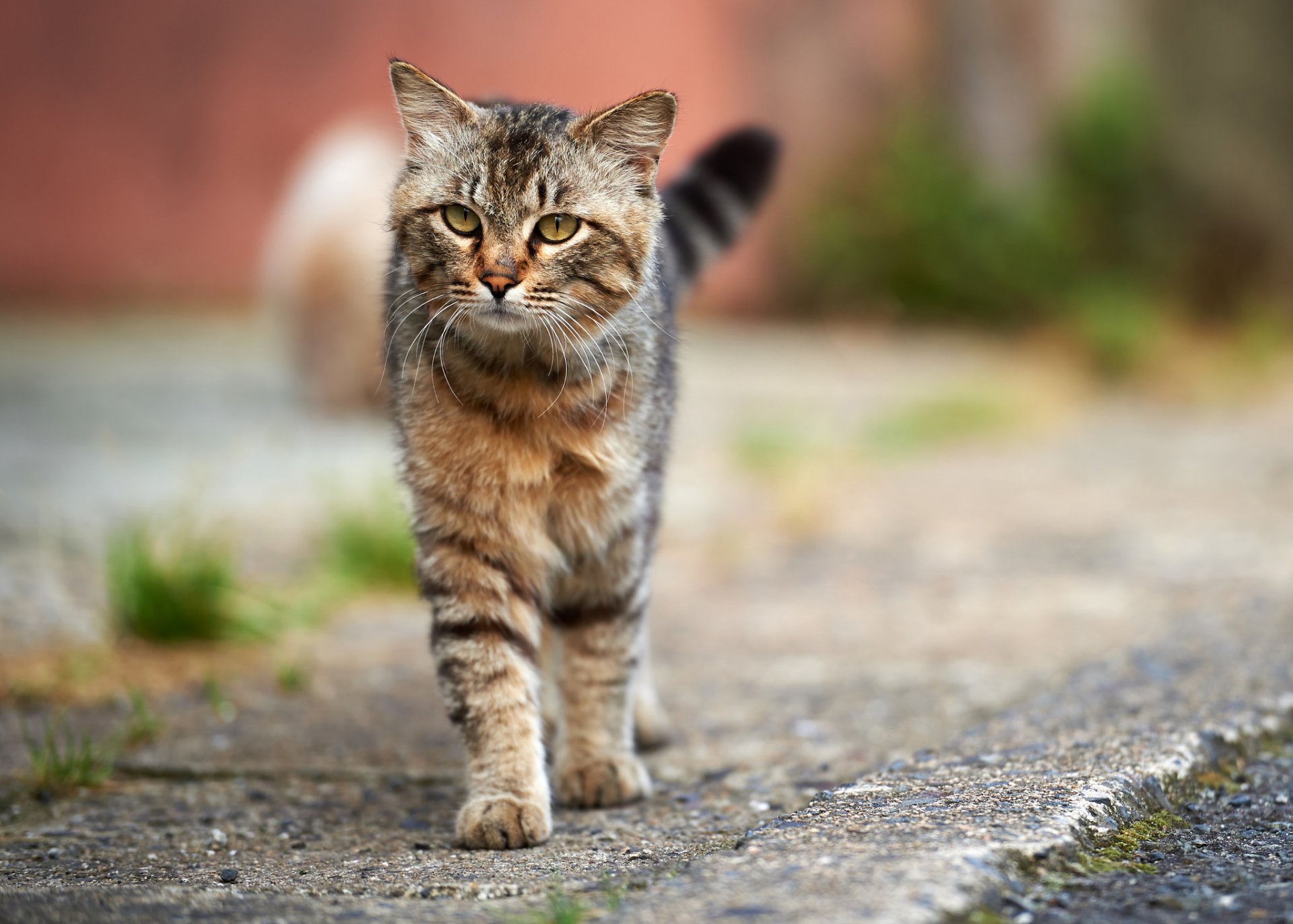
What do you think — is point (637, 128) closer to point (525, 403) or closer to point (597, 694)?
point (525, 403)

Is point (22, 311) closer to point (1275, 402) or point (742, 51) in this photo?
point (742, 51)

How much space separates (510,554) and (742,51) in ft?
28.5

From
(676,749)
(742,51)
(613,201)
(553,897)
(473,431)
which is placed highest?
(742,51)

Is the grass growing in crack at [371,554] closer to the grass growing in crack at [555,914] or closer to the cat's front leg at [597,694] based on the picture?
the cat's front leg at [597,694]

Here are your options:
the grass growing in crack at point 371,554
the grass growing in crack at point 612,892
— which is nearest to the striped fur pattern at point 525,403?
the grass growing in crack at point 612,892

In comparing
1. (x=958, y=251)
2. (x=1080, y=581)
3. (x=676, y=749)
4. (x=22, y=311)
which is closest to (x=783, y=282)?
(x=958, y=251)

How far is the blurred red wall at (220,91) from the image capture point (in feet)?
29.1

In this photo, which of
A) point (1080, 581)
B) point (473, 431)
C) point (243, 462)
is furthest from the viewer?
point (243, 462)

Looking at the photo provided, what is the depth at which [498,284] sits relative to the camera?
2.57m

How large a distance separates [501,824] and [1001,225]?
28.7ft

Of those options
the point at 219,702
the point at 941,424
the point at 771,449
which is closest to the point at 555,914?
the point at 219,702

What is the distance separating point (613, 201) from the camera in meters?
2.77

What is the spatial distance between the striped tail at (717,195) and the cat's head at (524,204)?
23.0 inches

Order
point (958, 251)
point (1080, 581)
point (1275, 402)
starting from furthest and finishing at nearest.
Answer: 1. point (958, 251)
2. point (1275, 402)
3. point (1080, 581)
